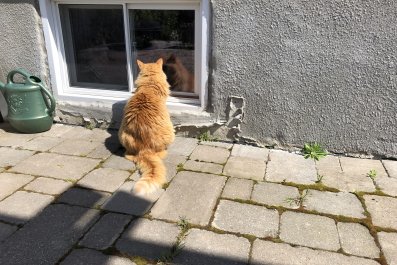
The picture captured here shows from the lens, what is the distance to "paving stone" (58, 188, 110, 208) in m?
2.66

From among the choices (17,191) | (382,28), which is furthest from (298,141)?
(17,191)

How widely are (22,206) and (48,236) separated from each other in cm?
49

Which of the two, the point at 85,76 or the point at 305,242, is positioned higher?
the point at 85,76

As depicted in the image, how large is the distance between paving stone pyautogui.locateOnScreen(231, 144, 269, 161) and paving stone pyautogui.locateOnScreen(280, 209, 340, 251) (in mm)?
1003

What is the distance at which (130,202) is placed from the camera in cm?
267

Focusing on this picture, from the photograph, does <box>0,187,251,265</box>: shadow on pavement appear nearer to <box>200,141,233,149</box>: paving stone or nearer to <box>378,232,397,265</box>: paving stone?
<box>378,232,397,265</box>: paving stone

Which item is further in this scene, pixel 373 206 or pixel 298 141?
pixel 298 141

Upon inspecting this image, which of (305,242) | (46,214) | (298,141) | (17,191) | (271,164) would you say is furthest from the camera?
(298,141)

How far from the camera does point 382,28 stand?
9.80ft

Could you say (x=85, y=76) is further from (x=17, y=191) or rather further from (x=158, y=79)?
(x=17, y=191)

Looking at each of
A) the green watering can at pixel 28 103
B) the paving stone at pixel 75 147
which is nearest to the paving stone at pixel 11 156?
the paving stone at pixel 75 147

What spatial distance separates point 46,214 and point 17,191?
0.49m

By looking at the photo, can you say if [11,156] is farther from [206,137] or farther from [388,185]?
[388,185]

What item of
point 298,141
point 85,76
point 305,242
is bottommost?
point 305,242
